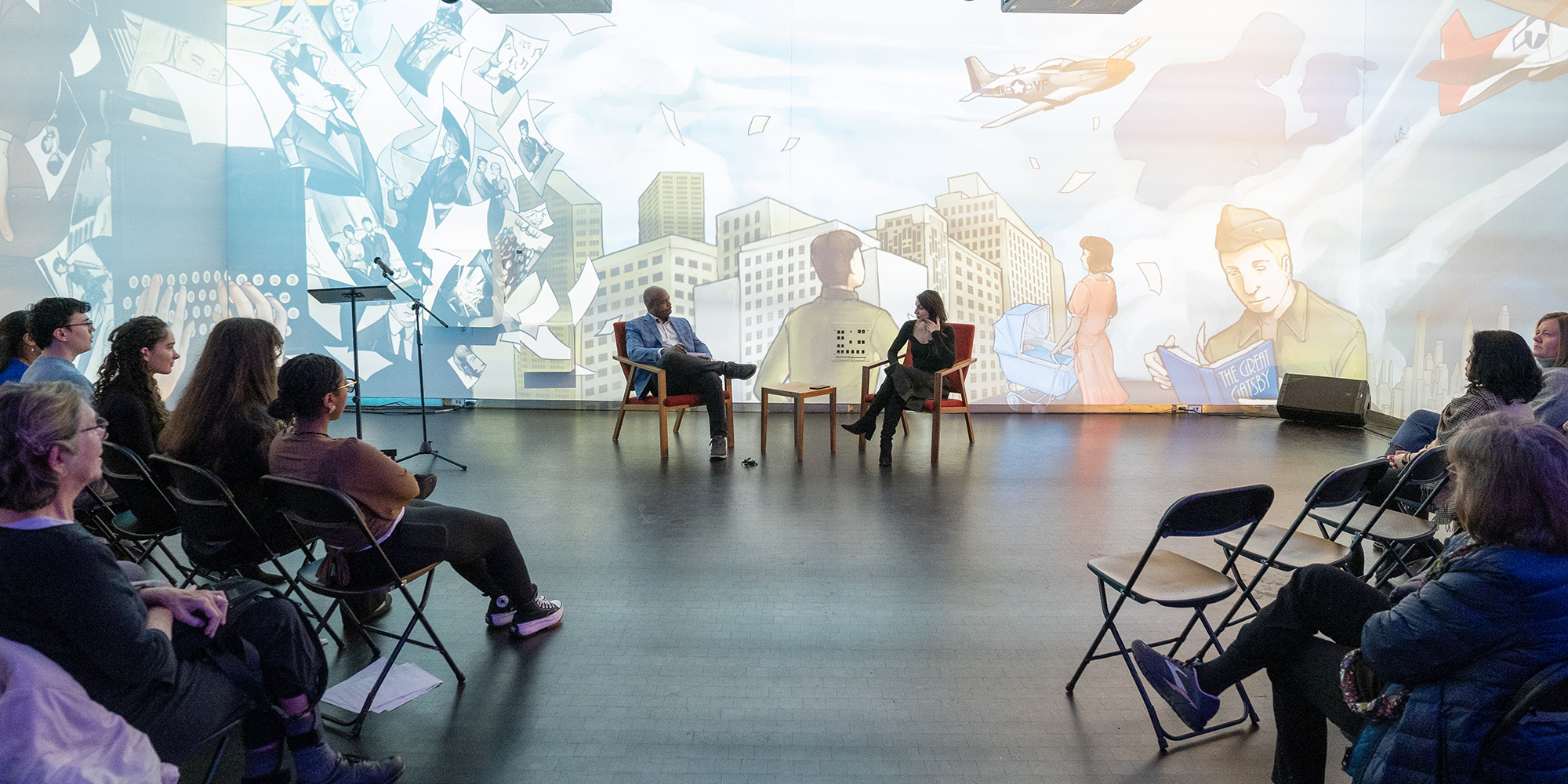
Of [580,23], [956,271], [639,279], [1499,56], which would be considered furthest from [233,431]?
[1499,56]

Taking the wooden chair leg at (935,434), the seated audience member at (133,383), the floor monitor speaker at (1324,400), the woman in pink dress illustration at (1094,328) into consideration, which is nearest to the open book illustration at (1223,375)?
the floor monitor speaker at (1324,400)

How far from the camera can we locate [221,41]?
25.5 ft

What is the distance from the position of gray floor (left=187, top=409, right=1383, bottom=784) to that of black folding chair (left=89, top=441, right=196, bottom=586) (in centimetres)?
82

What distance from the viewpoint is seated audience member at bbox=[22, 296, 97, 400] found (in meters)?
3.16

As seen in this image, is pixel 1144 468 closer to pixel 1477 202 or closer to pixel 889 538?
pixel 889 538

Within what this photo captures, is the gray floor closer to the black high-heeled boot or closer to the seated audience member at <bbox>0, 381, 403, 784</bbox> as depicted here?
the seated audience member at <bbox>0, 381, 403, 784</bbox>

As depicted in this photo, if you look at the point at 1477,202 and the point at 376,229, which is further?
the point at 376,229

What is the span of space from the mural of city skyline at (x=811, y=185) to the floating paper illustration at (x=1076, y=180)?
2cm

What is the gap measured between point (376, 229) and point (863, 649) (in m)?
7.03

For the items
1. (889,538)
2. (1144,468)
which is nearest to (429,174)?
(889,538)

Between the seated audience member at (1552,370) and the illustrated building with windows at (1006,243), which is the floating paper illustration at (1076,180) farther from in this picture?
the seated audience member at (1552,370)

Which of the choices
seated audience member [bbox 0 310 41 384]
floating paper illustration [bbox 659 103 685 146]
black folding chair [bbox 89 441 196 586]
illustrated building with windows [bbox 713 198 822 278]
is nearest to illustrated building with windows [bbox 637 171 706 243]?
illustrated building with windows [bbox 713 198 822 278]

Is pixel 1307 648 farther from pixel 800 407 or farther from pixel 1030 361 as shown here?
pixel 1030 361

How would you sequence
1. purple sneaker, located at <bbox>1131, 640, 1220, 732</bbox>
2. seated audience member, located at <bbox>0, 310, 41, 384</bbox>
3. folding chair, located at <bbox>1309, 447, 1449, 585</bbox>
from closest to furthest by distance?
purple sneaker, located at <bbox>1131, 640, 1220, 732</bbox> < folding chair, located at <bbox>1309, 447, 1449, 585</bbox> < seated audience member, located at <bbox>0, 310, 41, 384</bbox>
